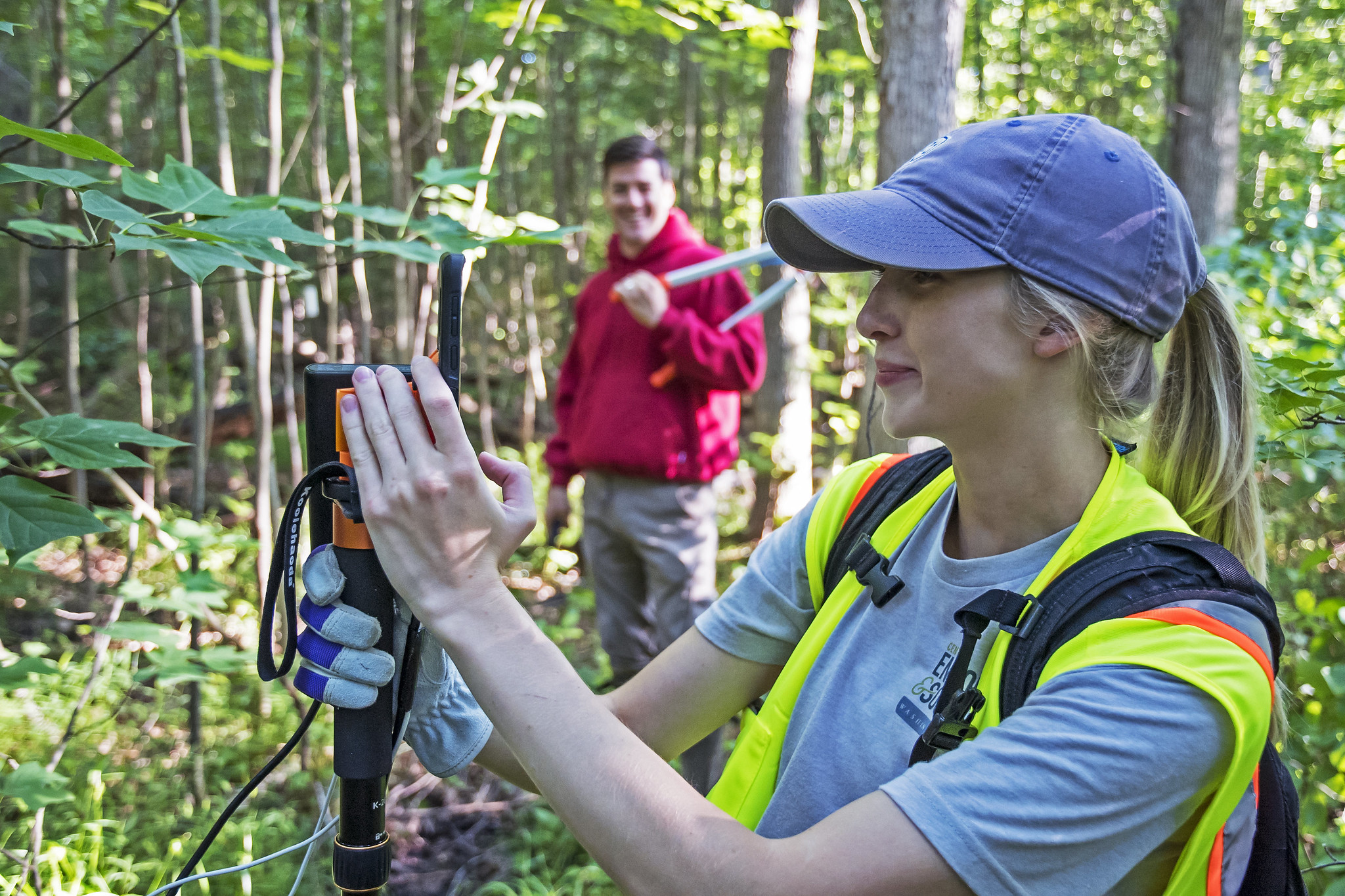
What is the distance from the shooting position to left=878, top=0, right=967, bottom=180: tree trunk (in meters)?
3.37

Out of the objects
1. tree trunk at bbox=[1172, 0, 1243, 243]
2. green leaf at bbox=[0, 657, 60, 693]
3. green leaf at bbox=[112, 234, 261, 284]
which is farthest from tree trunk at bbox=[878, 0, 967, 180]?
tree trunk at bbox=[1172, 0, 1243, 243]

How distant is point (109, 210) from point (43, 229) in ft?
2.02

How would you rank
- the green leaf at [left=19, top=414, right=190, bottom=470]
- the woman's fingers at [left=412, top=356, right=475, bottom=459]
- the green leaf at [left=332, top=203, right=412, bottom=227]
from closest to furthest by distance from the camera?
1. the woman's fingers at [left=412, top=356, right=475, bottom=459]
2. the green leaf at [left=19, top=414, right=190, bottom=470]
3. the green leaf at [left=332, top=203, right=412, bottom=227]

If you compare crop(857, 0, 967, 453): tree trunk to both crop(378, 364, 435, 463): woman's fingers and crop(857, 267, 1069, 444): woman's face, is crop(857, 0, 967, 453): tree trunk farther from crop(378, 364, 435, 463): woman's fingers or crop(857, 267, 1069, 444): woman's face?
crop(378, 364, 435, 463): woman's fingers

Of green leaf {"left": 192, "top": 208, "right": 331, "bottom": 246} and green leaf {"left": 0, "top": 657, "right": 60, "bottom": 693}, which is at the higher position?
green leaf {"left": 192, "top": 208, "right": 331, "bottom": 246}

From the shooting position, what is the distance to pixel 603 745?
90 cm

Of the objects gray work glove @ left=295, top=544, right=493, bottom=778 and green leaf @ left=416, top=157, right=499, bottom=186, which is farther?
green leaf @ left=416, top=157, right=499, bottom=186

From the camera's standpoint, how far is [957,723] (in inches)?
39.6

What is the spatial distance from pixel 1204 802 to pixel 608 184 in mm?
3641

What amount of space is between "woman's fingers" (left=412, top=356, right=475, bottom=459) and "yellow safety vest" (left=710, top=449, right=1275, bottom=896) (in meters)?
0.58

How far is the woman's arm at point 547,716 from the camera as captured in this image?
85cm

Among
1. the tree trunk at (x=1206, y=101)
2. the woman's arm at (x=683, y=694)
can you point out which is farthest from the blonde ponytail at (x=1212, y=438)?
the tree trunk at (x=1206, y=101)

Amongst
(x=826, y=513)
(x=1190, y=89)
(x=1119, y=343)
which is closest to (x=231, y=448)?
(x=826, y=513)

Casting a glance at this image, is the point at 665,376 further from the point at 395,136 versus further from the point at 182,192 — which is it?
the point at 182,192
